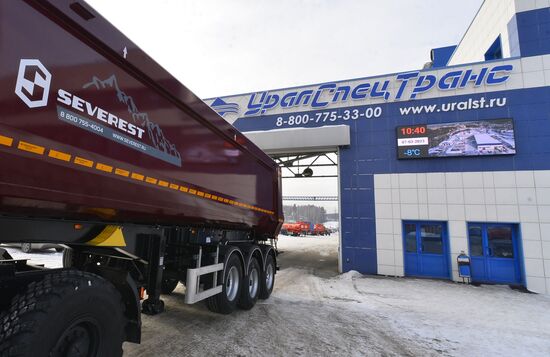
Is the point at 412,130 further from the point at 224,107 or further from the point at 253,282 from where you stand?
the point at 253,282

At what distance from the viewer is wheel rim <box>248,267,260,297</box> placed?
7015mm

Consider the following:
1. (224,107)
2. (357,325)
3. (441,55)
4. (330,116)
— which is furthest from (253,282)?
(441,55)

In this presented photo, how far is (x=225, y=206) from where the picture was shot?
18.9ft

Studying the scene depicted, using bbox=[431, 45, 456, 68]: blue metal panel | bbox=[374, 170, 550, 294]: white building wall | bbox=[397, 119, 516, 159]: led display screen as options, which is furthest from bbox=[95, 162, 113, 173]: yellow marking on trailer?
bbox=[431, 45, 456, 68]: blue metal panel

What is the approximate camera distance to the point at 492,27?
531 inches

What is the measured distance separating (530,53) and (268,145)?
10.8 metres

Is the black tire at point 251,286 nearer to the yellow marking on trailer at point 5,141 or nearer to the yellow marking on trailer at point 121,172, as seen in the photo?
the yellow marking on trailer at point 121,172

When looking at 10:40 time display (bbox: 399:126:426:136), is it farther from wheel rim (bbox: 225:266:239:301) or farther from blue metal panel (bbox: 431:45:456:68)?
blue metal panel (bbox: 431:45:456:68)

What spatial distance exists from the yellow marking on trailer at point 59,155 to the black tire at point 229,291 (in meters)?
3.86

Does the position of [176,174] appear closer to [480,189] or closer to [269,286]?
[269,286]

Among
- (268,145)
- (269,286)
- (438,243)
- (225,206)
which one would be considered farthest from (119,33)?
(438,243)

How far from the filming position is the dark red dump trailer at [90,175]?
224 centimetres

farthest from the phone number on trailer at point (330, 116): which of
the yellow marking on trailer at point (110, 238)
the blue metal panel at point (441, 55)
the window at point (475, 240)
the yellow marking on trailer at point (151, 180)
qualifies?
the blue metal panel at point (441, 55)

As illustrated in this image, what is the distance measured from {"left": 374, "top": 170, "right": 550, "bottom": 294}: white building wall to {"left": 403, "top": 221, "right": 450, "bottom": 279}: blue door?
31 cm
